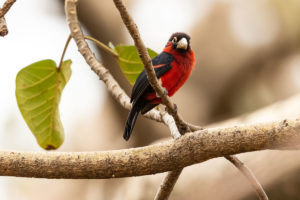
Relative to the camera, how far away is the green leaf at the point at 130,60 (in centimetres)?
299

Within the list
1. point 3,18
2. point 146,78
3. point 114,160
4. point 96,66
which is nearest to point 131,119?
point 146,78

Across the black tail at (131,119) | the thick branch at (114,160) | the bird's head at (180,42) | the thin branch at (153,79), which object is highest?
the thin branch at (153,79)

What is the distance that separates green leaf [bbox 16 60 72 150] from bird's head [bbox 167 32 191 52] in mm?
792

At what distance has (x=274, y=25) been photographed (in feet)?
19.2

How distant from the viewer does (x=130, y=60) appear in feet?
9.86

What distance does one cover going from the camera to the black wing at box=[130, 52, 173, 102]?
280 cm

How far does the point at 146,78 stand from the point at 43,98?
659 millimetres

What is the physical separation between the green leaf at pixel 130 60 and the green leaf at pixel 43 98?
0.33 metres

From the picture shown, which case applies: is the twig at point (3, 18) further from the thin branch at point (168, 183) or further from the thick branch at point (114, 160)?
the thin branch at point (168, 183)

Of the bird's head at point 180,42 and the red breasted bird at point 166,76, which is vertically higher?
the bird's head at point 180,42

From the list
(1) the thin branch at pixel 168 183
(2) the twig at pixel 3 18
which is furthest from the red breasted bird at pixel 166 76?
(2) the twig at pixel 3 18

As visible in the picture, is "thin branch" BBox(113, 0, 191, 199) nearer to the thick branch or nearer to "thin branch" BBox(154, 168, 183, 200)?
"thin branch" BBox(154, 168, 183, 200)

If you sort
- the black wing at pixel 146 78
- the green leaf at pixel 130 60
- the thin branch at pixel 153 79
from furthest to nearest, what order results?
the green leaf at pixel 130 60, the black wing at pixel 146 78, the thin branch at pixel 153 79

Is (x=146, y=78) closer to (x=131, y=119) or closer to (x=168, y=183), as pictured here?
Result: (x=131, y=119)
